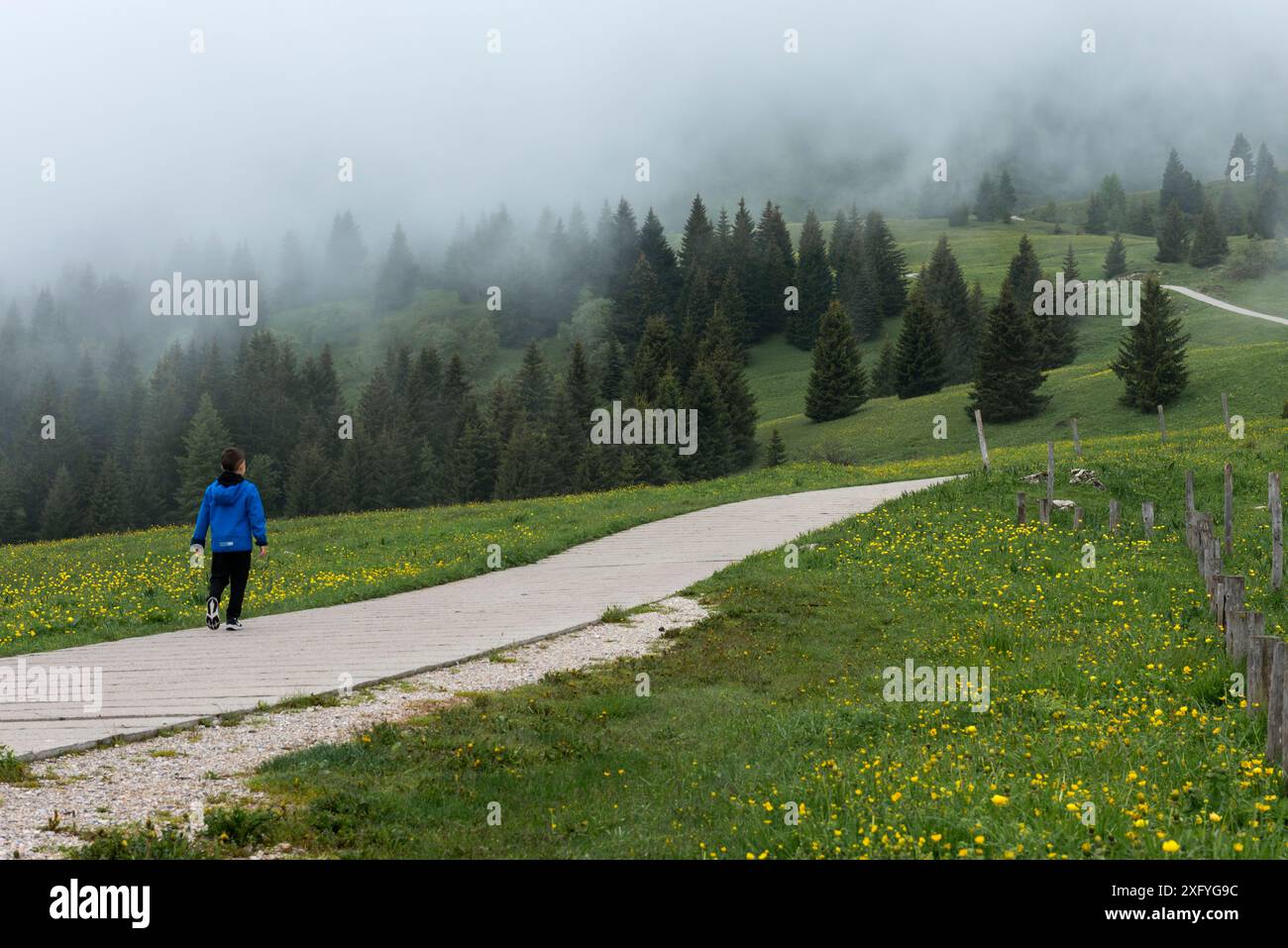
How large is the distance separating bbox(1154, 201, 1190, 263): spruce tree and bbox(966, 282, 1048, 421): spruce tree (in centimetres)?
7985

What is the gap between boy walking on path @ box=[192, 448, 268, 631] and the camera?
14.2 m

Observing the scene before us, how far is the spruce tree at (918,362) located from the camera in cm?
9475

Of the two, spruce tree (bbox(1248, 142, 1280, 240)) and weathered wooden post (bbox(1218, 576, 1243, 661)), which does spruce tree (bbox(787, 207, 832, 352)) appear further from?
weathered wooden post (bbox(1218, 576, 1243, 661))

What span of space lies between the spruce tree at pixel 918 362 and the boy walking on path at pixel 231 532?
85871mm

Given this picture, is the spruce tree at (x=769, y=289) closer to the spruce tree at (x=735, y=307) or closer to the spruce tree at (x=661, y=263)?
the spruce tree at (x=735, y=307)

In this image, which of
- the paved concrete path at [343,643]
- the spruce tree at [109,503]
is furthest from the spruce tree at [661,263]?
the paved concrete path at [343,643]

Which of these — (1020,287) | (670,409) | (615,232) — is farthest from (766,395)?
(615,232)

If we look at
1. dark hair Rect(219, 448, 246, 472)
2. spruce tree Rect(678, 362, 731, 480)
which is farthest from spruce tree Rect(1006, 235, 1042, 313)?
dark hair Rect(219, 448, 246, 472)

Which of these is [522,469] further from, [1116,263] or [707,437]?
[1116,263]

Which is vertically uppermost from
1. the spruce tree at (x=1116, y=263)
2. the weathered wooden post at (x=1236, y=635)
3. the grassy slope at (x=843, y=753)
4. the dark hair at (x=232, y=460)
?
the spruce tree at (x=1116, y=263)

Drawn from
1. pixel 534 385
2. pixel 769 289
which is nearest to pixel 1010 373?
pixel 534 385

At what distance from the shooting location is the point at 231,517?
46.8 ft
